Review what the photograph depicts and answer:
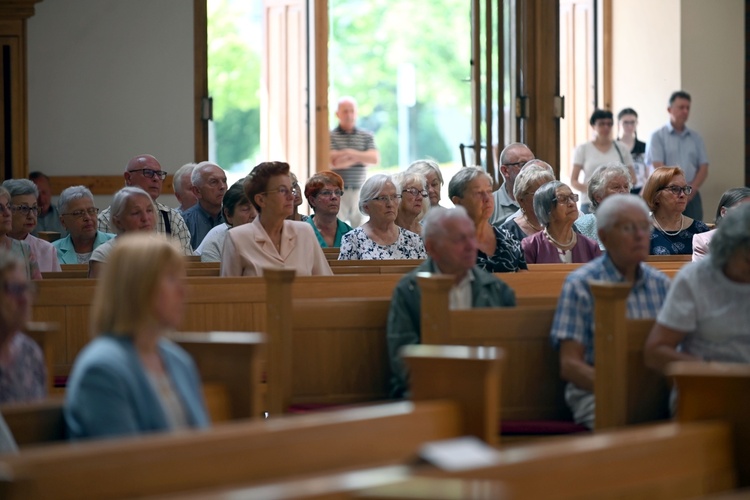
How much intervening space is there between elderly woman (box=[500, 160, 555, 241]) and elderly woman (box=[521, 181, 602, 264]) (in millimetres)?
562

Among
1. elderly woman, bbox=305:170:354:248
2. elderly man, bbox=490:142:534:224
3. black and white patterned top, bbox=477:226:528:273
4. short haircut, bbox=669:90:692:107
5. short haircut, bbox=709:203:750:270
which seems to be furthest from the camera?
short haircut, bbox=669:90:692:107

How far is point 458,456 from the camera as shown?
190cm

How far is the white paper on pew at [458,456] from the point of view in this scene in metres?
1.86

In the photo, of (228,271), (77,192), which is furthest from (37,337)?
(77,192)

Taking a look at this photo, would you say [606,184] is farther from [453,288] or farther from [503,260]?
[453,288]

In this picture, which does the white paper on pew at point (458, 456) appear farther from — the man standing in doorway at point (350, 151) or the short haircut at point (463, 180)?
the man standing in doorway at point (350, 151)

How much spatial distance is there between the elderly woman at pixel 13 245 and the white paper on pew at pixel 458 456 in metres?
3.39

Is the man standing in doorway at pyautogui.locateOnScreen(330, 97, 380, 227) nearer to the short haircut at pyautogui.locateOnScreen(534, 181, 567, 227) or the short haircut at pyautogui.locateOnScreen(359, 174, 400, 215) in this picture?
the short haircut at pyautogui.locateOnScreen(359, 174, 400, 215)

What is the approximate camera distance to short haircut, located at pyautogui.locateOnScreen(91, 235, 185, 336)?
101 inches

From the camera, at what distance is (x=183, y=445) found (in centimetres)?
209

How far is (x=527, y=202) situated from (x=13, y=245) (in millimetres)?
2875

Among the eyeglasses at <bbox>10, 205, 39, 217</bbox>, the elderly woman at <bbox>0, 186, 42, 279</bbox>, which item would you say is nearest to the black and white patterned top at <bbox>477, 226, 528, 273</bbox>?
the elderly woman at <bbox>0, 186, 42, 279</bbox>

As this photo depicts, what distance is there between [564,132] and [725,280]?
28.6 ft

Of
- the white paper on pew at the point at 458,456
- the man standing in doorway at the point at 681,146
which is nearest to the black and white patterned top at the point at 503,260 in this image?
the white paper on pew at the point at 458,456
